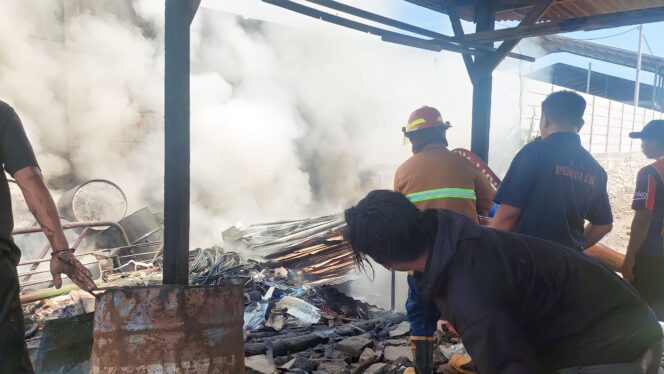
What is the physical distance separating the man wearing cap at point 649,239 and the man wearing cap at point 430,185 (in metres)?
1.35

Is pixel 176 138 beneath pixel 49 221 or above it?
above

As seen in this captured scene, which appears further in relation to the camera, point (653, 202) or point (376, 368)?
point (653, 202)

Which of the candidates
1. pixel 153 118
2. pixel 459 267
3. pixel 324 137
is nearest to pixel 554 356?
pixel 459 267

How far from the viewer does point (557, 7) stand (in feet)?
14.5

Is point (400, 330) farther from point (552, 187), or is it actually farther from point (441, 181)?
point (552, 187)

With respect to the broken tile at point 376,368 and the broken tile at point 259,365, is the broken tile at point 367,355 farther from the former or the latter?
the broken tile at point 259,365

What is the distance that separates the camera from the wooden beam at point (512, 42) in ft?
12.9

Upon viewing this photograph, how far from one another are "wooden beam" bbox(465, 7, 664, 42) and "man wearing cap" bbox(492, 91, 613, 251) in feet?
3.65

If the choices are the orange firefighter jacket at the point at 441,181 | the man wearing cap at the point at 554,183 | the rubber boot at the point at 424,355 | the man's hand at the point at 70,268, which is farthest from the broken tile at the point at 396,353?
the man's hand at the point at 70,268

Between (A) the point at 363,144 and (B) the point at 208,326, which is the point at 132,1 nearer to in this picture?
(A) the point at 363,144

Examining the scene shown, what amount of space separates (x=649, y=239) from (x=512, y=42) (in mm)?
2056

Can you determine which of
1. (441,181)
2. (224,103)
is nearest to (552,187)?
(441,181)

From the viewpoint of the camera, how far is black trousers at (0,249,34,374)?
87.0 inches

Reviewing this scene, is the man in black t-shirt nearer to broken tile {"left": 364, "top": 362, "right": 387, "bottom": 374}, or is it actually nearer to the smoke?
broken tile {"left": 364, "top": 362, "right": 387, "bottom": 374}
